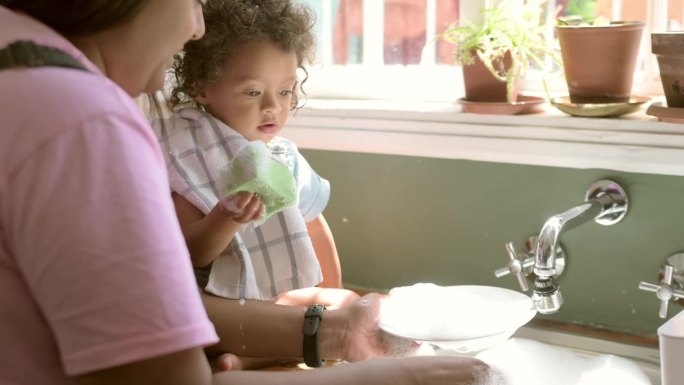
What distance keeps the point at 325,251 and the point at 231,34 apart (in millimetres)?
470

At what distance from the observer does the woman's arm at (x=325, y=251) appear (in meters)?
1.62

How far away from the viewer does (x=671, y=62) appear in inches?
55.3

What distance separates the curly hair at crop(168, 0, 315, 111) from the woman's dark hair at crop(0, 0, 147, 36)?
59 centimetres

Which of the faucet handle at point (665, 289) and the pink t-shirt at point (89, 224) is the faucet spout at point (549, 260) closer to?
the faucet handle at point (665, 289)

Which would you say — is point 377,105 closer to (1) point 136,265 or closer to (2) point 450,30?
(2) point 450,30

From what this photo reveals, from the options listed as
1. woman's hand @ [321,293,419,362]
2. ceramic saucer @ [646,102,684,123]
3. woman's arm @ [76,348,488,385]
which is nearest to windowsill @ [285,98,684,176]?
ceramic saucer @ [646,102,684,123]

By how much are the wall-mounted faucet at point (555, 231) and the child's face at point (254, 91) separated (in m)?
0.45

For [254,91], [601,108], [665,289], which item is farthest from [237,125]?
[665,289]

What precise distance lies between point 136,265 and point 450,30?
3.83 feet

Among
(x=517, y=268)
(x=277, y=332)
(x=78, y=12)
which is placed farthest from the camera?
(x=517, y=268)

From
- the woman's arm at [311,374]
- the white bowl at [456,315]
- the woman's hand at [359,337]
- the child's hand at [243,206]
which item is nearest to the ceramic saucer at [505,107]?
the white bowl at [456,315]

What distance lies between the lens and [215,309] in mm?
1319

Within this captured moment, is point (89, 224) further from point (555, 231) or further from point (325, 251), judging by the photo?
point (325, 251)

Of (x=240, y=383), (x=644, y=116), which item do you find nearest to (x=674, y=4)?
(x=644, y=116)
